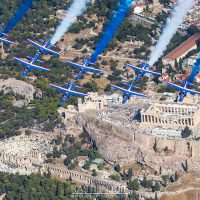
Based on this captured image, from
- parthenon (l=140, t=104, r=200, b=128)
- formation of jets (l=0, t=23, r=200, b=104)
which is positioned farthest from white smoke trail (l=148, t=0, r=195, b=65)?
parthenon (l=140, t=104, r=200, b=128)

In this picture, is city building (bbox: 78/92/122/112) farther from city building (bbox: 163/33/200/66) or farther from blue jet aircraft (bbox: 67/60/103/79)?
city building (bbox: 163/33/200/66)

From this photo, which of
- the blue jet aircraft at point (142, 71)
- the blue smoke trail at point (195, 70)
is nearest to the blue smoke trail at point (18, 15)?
the blue jet aircraft at point (142, 71)

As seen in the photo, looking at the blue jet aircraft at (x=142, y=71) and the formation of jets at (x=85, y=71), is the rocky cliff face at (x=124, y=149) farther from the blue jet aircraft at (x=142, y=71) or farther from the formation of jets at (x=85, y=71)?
the blue jet aircraft at (x=142, y=71)

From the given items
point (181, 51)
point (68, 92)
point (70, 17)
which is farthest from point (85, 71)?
point (70, 17)

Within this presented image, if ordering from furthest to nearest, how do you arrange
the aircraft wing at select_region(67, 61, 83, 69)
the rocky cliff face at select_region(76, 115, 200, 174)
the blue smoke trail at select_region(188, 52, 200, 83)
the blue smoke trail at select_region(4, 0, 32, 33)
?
the blue smoke trail at select_region(4, 0, 32, 33) → the aircraft wing at select_region(67, 61, 83, 69) → the blue smoke trail at select_region(188, 52, 200, 83) → the rocky cliff face at select_region(76, 115, 200, 174)

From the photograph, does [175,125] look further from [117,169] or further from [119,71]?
[119,71]

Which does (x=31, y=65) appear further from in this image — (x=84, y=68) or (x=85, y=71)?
(x=85, y=71)

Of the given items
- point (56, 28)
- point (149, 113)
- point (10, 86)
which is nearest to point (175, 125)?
point (149, 113)
